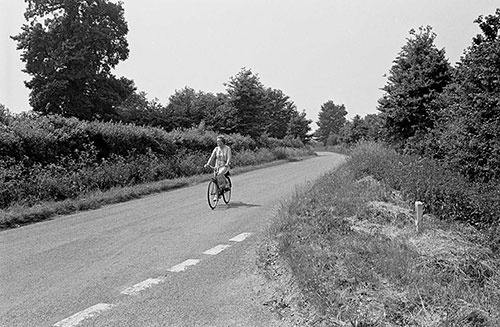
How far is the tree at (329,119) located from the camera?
5408 inches

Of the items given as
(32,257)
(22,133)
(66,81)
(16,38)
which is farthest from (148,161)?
(16,38)

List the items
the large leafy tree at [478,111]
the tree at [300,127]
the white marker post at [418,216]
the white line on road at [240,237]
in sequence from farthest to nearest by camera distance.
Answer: the tree at [300,127] < the large leafy tree at [478,111] < the white line on road at [240,237] < the white marker post at [418,216]

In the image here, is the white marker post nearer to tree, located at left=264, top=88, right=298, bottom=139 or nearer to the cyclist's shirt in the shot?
the cyclist's shirt

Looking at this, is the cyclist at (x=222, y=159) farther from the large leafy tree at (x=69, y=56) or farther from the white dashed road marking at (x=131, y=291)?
the large leafy tree at (x=69, y=56)

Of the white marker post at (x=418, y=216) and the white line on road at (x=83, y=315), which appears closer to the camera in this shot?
the white line on road at (x=83, y=315)

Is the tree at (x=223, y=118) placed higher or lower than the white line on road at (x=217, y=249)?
higher

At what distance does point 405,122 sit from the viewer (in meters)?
18.6

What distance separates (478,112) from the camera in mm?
12789

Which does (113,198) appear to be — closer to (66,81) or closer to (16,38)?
(66,81)

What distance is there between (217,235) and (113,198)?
619cm

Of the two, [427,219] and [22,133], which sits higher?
[22,133]

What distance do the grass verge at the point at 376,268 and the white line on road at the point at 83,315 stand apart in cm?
203

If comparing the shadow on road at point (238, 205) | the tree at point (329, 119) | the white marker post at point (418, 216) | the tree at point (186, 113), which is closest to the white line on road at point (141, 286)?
the white marker post at point (418, 216)

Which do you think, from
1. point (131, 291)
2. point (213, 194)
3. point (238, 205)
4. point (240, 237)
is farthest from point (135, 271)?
point (238, 205)
